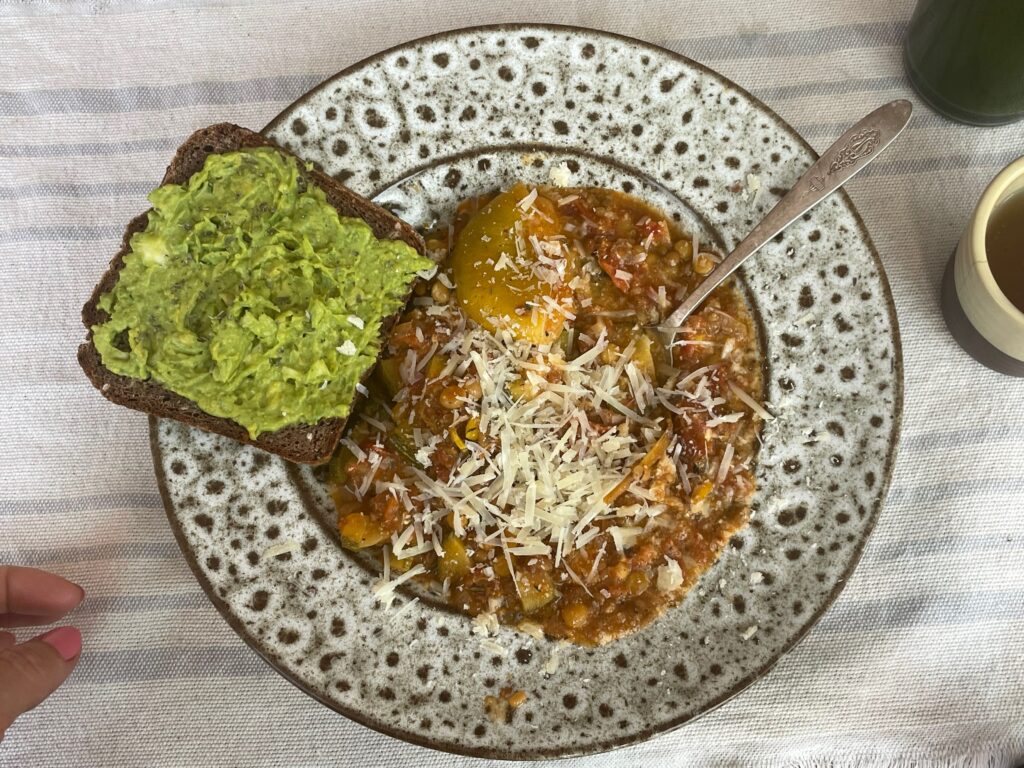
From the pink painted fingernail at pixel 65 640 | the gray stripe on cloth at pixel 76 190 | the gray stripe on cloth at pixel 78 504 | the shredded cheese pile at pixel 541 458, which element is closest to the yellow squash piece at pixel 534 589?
the shredded cheese pile at pixel 541 458

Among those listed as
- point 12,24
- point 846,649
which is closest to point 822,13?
point 846,649

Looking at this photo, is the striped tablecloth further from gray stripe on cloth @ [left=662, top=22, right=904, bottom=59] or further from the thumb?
the thumb

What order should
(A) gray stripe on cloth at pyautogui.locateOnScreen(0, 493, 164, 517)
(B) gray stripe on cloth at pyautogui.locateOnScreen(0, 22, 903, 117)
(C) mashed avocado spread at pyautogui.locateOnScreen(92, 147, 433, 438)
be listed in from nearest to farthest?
(C) mashed avocado spread at pyautogui.locateOnScreen(92, 147, 433, 438) < (A) gray stripe on cloth at pyautogui.locateOnScreen(0, 493, 164, 517) < (B) gray stripe on cloth at pyautogui.locateOnScreen(0, 22, 903, 117)

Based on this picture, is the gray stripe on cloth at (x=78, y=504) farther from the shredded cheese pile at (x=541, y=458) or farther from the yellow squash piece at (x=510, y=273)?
the yellow squash piece at (x=510, y=273)

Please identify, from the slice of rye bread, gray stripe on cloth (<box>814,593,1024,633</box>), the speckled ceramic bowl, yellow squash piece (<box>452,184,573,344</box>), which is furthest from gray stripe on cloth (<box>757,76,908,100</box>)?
gray stripe on cloth (<box>814,593,1024,633</box>)

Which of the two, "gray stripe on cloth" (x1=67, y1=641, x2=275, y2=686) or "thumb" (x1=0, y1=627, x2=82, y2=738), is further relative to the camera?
"gray stripe on cloth" (x1=67, y1=641, x2=275, y2=686)

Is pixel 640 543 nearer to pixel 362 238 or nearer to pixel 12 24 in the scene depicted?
pixel 362 238

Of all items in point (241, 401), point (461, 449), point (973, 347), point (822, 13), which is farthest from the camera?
point (822, 13)

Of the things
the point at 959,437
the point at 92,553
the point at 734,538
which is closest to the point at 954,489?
the point at 959,437
